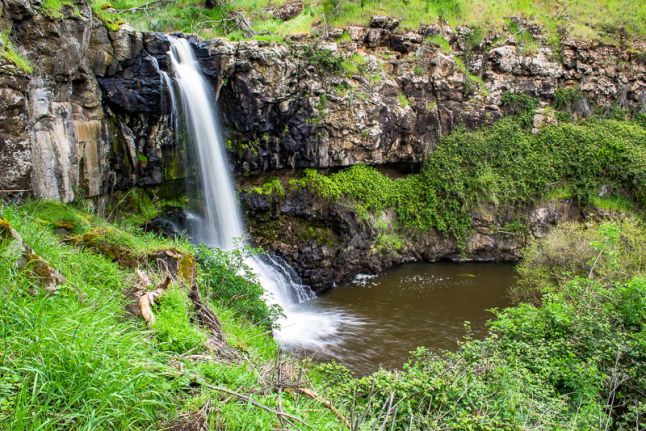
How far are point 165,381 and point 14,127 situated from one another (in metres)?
7.01

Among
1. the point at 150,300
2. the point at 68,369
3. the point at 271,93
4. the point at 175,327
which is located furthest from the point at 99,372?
the point at 271,93

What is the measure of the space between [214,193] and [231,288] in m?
6.94

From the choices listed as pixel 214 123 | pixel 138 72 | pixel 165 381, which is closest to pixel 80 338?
pixel 165 381

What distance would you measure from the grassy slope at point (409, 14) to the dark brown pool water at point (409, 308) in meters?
10.8

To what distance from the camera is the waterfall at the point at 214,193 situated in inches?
494

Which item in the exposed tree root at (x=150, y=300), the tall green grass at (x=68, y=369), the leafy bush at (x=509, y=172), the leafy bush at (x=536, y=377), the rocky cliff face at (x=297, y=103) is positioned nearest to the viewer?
the tall green grass at (x=68, y=369)

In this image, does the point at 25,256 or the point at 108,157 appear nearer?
the point at 25,256

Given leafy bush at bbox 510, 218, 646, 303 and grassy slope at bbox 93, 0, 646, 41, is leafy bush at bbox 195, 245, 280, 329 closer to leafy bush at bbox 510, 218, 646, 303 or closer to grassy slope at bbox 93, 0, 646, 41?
leafy bush at bbox 510, 218, 646, 303

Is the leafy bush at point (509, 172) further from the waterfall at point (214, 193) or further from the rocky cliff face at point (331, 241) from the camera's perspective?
the waterfall at point (214, 193)

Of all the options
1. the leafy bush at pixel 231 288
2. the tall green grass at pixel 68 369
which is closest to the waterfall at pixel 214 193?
the leafy bush at pixel 231 288

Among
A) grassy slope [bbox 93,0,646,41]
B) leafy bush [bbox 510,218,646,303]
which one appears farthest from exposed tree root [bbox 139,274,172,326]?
grassy slope [bbox 93,0,646,41]

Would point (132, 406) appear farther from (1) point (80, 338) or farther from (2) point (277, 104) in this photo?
(2) point (277, 104)

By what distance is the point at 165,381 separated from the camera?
279 cm

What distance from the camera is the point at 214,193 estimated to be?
14016 millimetres
